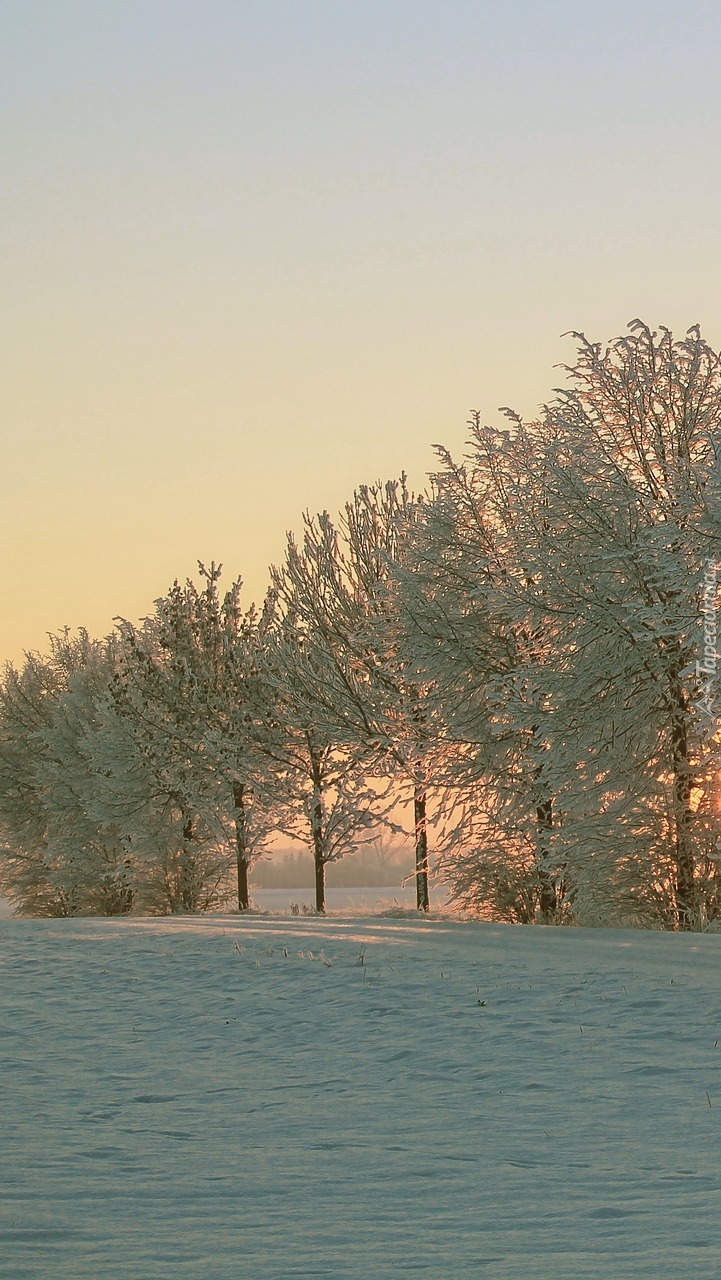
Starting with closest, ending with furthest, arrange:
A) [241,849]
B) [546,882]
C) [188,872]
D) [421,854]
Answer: [546,882], [421,854], [241,849], [188,872]

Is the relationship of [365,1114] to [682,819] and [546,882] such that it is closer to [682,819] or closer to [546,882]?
[682,819]

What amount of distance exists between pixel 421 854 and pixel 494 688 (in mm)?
9427

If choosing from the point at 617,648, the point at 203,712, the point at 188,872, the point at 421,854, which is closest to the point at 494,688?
the point at 617,648

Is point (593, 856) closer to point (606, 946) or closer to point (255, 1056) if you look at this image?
point (606, 946)

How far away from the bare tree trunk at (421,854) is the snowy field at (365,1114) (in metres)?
13.6

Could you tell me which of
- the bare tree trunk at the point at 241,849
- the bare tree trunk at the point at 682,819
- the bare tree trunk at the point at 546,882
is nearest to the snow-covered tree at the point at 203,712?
the bare tree trunk at the point at 241,849

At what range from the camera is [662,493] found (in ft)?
71.9

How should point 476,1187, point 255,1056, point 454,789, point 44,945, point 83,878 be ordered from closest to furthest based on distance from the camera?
point 476,1187 → point 255,1056 → point 44,945 → point 454,789 → point 83,878

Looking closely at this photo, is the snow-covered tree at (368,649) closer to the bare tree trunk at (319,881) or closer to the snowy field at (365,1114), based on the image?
the bare tree trunk at (319,881)

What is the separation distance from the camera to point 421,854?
30.3 m

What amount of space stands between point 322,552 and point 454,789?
7.32 metres

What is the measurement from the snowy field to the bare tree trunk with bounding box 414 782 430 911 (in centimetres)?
1361

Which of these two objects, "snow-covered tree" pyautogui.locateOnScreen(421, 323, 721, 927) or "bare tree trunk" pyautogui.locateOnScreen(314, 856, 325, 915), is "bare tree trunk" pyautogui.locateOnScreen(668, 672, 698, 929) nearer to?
"snow-covered tree" pyautogui.locateOnScreen(421, 323, 721, 927)

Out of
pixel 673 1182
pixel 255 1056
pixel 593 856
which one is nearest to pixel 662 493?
pixel 593 856
